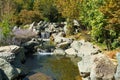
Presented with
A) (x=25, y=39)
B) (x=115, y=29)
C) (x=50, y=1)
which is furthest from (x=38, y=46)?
(x=50, y=1)

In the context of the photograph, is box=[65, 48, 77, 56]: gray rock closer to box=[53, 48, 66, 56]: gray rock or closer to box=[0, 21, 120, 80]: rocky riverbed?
box=[0, 21, 120, 80]: rocky riverbed

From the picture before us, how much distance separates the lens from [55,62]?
35.5 metres

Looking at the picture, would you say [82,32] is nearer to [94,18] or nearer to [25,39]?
[25,39]

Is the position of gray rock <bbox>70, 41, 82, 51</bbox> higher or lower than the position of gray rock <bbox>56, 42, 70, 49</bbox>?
higher

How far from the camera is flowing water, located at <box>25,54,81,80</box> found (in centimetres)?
2853

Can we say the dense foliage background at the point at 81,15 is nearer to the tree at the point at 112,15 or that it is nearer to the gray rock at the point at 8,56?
the tree at the point at 112,15

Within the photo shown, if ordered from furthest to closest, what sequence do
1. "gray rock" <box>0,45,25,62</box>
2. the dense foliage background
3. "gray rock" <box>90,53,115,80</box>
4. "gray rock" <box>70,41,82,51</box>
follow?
"gray rock" <box>70,41,82,51</box> < the dense foliage background < "gray rock" <box>0,45,25,62</box> < "gray rock" <box>90,53,115,80</box>

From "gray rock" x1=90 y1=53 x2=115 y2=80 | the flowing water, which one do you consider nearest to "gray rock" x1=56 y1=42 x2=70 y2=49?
the flowing water

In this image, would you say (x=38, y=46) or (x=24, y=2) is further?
(x=24, y=2)

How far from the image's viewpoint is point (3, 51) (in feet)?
102

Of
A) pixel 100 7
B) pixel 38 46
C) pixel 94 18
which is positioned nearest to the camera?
pixel 100 7

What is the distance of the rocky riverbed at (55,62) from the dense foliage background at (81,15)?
2.38 metres

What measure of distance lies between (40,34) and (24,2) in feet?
75.2

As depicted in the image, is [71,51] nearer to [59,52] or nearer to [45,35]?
[59,52]
